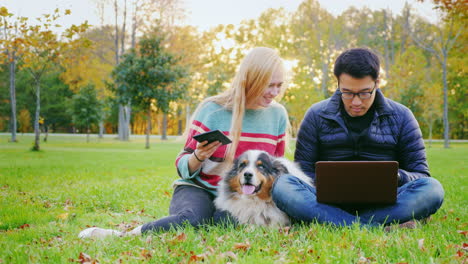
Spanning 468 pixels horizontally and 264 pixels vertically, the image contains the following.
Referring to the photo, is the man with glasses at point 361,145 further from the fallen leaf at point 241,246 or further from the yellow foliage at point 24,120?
the yellow foliage at point 24,120

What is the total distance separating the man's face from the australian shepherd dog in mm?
778

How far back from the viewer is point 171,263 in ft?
8.26

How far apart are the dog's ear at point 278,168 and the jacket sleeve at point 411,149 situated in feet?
3.42

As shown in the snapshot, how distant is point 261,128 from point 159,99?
1822cm

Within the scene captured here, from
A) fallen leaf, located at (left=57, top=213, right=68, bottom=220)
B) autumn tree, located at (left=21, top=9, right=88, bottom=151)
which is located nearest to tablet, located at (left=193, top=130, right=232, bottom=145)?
fallen leaf, located at (left=57, top=213, right=68, bottom=220)

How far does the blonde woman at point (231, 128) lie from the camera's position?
3506 millimetres

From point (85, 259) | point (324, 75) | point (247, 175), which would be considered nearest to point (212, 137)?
point (247, 175)

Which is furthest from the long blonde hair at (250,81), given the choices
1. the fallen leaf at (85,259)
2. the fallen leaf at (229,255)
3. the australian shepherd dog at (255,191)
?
the fallen leaf at (85,259)

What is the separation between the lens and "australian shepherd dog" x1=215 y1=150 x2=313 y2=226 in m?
3.32

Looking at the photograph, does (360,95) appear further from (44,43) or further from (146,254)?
(44,43)

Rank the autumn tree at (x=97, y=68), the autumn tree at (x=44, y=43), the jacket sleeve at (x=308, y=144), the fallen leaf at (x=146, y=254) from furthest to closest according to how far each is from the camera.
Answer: the autumn tree at (x=97, y=68) < the autumn tree at (x=44, y=43) < the jacket sleeve at (x=308, y=144) < the fallen leaf at (x=146, y=254)

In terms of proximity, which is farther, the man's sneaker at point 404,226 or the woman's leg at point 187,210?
the woman's leg at point 187,210

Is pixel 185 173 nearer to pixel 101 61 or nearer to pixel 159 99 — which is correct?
pixel 159 99

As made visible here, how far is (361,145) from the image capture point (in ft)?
11.8
